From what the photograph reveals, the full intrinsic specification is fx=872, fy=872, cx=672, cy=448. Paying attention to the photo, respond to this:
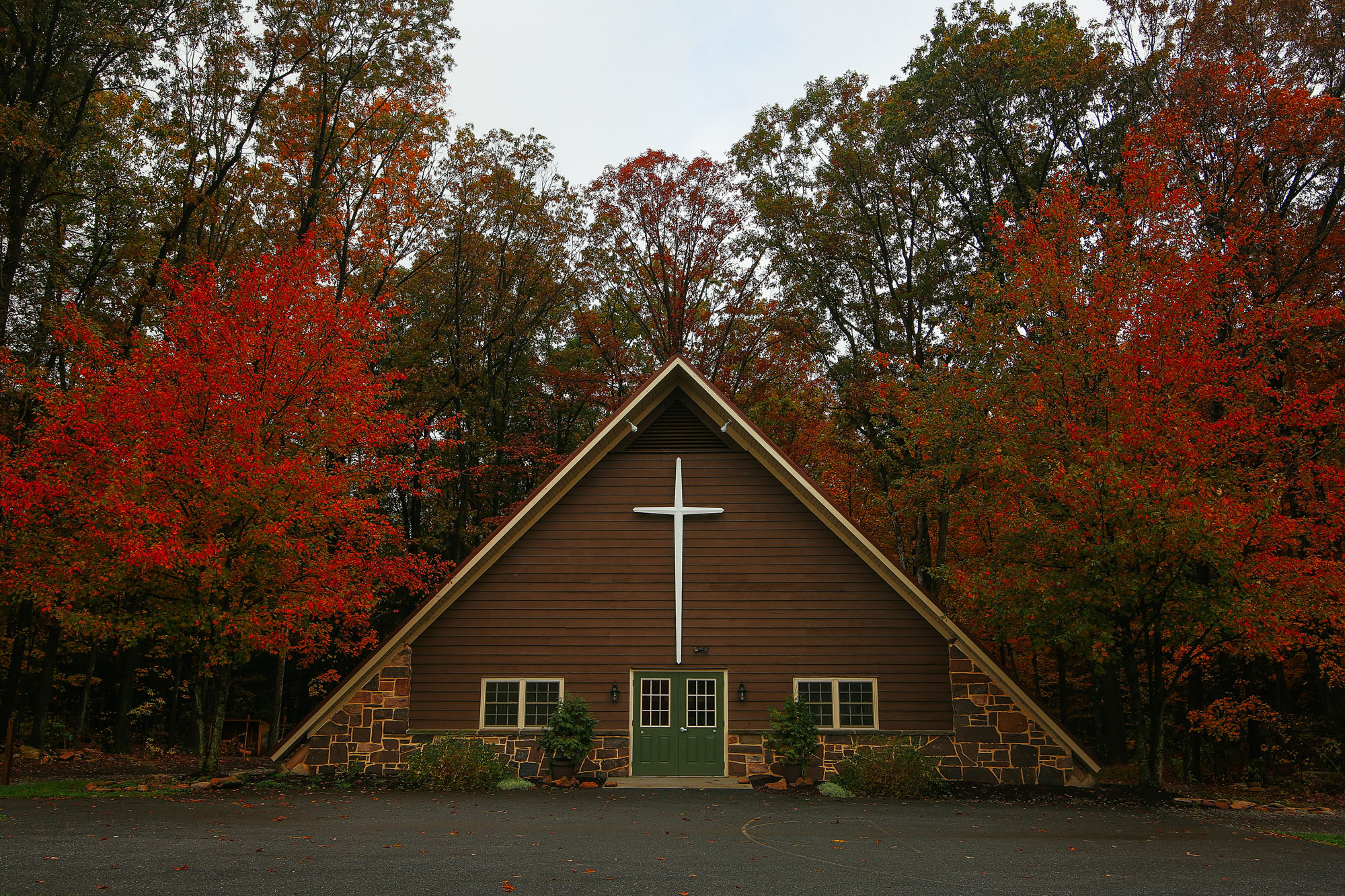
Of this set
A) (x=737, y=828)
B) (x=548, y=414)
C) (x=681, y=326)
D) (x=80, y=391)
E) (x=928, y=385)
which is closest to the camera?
(x=737, y=828)

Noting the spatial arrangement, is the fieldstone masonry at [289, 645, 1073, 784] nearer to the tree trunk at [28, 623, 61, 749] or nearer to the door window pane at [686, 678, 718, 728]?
the door window pane at [686, 678, 718, 728]

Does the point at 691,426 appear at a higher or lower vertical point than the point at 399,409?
lower

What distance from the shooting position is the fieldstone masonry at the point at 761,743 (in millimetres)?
14062

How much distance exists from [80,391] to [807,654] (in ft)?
40.9

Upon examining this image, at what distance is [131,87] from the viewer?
1888cm

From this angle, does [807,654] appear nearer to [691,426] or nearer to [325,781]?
[691,426]

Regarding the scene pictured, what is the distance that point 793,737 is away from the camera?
13867mm

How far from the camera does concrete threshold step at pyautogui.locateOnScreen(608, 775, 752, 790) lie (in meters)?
14.0

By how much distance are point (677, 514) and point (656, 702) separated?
320 cm

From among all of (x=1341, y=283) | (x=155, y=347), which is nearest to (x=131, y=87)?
(x=155, y=347)

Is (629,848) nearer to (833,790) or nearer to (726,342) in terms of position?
(833,790)

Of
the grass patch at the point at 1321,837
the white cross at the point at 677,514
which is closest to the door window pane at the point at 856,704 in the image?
the white cross at the point at 677,514

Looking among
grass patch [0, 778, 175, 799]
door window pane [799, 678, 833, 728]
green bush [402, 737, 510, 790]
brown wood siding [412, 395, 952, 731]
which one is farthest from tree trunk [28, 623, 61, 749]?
door window pane [799, 678, 833, 728]

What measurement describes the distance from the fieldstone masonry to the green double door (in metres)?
0.25
